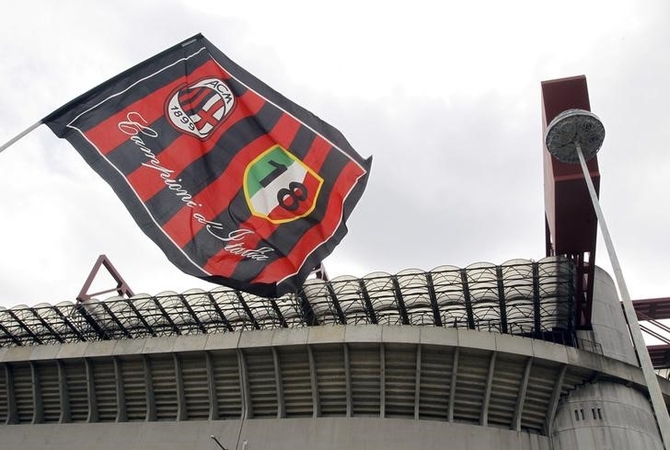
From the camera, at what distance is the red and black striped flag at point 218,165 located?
1392cm

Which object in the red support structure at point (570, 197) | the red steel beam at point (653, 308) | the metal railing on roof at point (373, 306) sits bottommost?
the metal railing on roof at point (373, 306)

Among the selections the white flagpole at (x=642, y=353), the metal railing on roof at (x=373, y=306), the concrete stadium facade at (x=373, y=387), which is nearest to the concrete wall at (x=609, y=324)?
the concrete stadium facade at (x=373, y=387)

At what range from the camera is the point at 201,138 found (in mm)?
15430

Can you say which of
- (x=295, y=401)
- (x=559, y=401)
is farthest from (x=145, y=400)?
(x=559, y=401)

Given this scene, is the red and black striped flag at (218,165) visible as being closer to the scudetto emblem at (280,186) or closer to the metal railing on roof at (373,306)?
the scudetto emblem at (280,186)

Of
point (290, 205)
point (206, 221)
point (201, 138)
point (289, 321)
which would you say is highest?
point (289, 321)

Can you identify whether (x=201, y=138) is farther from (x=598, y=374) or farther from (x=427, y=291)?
(x=598, y=374)

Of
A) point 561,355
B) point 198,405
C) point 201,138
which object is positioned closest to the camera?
point 201,138

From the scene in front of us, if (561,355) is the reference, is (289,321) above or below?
above

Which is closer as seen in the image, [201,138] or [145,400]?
[201,138]

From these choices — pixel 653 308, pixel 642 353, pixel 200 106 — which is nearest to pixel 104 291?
pixel 200 106

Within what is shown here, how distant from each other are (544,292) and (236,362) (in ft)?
68.6

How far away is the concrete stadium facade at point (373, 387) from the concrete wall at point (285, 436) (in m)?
0.07

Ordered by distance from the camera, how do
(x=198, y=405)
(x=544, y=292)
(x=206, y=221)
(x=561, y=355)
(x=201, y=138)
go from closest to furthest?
(x=206, y=221)
(x=201, y=138)
(x=561, y=355)
(x=544, y=292)
(x=198, y=405)
